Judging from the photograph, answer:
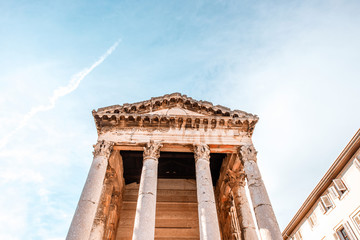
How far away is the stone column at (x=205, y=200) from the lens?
343 inches

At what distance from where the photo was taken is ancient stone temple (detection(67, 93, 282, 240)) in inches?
370

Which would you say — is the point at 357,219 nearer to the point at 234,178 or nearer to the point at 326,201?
the point at 326,201

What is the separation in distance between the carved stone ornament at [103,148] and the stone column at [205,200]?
3.99 metres

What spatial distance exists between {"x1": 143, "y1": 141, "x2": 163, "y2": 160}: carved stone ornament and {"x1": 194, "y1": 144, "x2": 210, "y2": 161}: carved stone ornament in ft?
5.58

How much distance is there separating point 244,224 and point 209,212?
3.44m

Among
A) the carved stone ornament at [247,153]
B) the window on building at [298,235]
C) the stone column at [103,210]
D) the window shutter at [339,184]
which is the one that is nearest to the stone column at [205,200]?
the carved stone ornament at [247,153]

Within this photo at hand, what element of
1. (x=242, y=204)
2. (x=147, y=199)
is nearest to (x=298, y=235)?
(x=242, y=204)

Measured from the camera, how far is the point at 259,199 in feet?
32.2

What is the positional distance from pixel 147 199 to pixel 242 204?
17.7ft

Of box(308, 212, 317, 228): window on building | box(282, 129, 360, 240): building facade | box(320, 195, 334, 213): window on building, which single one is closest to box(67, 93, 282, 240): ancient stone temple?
box(282, 129, 360, 240): building facade

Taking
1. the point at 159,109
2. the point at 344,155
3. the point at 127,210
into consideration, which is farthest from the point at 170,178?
the point at 344,155

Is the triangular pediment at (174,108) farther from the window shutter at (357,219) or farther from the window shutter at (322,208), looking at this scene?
the window shutter at (322,208)

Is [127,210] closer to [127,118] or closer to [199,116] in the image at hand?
[127,118]

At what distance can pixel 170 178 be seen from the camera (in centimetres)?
1606
